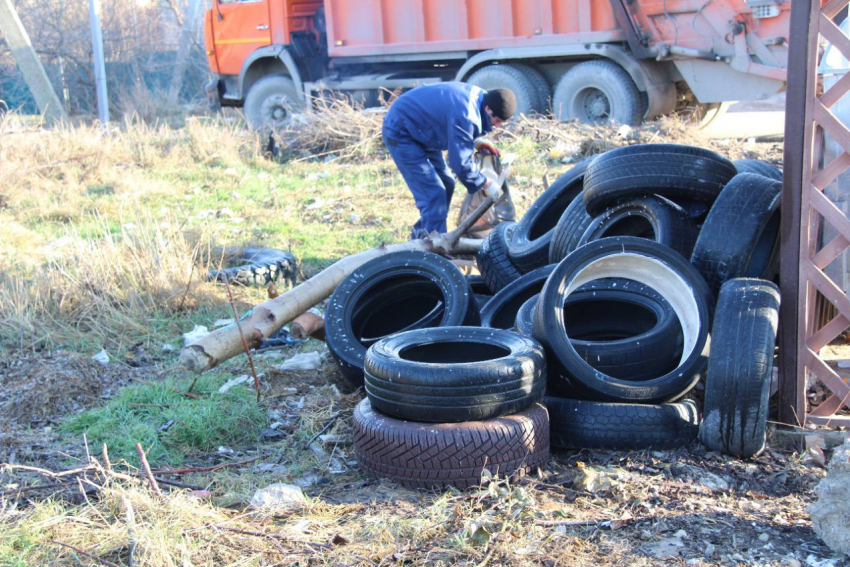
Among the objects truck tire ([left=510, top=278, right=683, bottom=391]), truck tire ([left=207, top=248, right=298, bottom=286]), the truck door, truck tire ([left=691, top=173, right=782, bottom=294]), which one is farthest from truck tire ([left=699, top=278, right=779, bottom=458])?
the truck door

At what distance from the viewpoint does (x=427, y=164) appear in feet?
26.5

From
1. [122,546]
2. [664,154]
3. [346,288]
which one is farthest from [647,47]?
[122,546]

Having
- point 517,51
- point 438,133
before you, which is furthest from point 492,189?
point 517,51

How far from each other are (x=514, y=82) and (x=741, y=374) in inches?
420

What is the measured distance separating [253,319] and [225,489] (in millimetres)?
1552

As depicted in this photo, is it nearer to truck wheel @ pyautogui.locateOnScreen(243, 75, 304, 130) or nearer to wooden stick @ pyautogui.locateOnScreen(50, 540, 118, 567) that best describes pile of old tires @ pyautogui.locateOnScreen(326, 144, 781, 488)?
wooden stick @ pyautogui.locateOnScreen(50, 540, 118, 567)

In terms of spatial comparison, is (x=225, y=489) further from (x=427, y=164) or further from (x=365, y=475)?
(x=427, y=164)

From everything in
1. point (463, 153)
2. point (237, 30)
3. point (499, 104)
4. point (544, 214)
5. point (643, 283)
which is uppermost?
point (237, 30)

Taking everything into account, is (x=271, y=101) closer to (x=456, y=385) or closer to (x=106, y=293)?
(x=106, y=293)

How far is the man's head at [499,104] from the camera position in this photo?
759cm

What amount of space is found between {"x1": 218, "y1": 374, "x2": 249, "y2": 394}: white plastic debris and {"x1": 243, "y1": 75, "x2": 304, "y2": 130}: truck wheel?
11.3 metres

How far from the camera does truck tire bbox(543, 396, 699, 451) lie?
3762mm

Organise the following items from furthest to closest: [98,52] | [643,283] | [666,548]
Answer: [98,52] < [643,283] < [666,548]

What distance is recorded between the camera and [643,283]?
438cm
